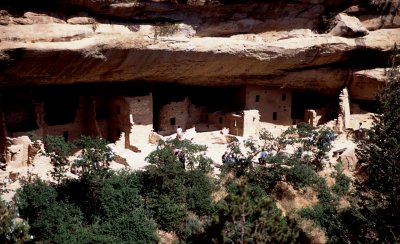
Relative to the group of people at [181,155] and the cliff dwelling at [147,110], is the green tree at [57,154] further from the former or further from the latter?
the group of people at [181,155]

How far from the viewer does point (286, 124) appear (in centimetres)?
1970

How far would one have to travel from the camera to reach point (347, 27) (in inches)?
688

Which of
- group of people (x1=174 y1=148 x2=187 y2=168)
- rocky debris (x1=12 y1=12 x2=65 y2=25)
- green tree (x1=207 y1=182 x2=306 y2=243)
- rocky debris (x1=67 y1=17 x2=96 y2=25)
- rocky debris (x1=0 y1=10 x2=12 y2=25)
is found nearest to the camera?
green tree (x1=207 y1=182 x2=306 y2=243)

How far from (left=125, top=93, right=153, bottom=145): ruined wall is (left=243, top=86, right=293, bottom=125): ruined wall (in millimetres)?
3427

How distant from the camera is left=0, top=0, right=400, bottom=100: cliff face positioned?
14.2 m

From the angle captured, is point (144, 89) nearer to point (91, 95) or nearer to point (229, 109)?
point (91, 95)

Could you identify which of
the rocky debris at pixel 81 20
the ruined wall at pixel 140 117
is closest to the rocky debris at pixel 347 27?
the ruined wall at pixel 140 117

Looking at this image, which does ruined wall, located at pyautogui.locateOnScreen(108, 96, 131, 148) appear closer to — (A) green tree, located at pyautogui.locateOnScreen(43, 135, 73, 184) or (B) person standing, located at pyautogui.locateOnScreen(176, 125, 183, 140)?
(B) person standing, located at pyautogui.locateOnScreen(176, 125, 183, 140)

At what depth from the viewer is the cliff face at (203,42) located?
14180mm

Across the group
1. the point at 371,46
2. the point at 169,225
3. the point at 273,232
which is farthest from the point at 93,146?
the point at 371,46

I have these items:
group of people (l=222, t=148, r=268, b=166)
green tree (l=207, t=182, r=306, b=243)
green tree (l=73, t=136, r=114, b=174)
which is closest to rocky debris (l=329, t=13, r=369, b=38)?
group of people (l=222, t=148, r=268, b=166)

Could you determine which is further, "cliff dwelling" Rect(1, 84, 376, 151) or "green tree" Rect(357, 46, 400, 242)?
"cliff dwelling" Rect(1, 84, 376, 151)

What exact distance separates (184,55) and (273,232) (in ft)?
22.0

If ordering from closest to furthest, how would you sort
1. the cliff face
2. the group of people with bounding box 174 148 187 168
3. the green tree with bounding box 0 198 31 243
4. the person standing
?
1. the green tree with bounding box 0 198 31 243
2. the cliff face
3. the group of people with bounding box 174 148 187 168
4. the person standing
